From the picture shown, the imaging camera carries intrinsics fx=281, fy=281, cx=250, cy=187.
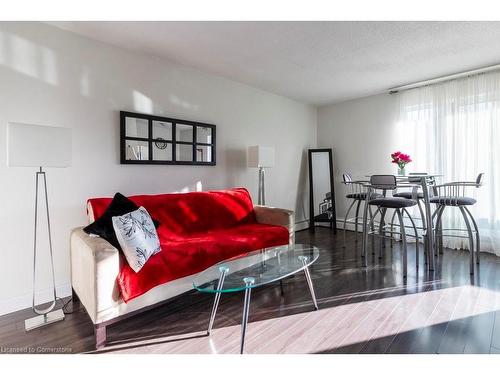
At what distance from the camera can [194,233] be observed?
272 cm

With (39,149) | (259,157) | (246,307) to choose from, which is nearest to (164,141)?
(259,157)

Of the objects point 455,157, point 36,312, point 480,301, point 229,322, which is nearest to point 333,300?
point 229,322

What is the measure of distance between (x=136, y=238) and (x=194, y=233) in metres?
0.83

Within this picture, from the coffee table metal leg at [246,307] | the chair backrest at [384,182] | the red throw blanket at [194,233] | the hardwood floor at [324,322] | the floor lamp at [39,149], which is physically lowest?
the hardwood floor at [324,322]

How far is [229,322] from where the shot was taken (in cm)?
198

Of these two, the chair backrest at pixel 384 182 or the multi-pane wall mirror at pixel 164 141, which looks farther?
the chair backrest at pixel 384 182

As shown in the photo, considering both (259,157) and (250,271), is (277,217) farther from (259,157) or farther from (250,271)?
(250,271)

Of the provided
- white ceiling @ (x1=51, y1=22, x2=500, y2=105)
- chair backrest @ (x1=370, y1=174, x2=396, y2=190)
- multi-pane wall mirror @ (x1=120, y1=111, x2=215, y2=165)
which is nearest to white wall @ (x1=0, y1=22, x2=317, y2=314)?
multi-pane wall mirror @ (x1=120, y1=111, x2=215, y2=165)

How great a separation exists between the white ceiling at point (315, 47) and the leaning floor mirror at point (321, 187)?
1.48m

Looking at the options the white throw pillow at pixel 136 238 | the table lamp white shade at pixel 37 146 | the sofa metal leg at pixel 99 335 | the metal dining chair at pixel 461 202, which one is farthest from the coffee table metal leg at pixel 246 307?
the metal dining chair at pixel 461 202

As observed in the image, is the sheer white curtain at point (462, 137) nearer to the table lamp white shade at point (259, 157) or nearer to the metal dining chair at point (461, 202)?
the metal dining chair at point (461, 202)

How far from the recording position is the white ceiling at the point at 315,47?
239 centimetres

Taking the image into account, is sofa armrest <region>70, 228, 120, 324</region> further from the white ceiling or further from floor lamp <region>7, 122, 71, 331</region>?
the white ceiling
